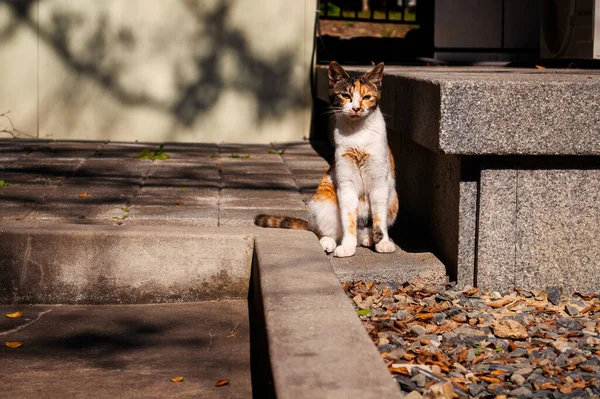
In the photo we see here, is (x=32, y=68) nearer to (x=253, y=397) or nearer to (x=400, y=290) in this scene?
(x=400, y=290)

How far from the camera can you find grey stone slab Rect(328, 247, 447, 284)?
4734 millimetres

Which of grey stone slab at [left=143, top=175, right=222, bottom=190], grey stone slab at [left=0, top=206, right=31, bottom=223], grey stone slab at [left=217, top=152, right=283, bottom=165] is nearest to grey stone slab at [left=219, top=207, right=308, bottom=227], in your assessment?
grey stone slab at [left=143, top=175, right=222, bottom=190]

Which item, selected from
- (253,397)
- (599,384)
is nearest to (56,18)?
(253,397)

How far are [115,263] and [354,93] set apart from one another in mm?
1643

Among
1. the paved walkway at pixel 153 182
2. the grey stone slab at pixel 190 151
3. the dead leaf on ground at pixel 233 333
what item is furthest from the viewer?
the grey stone slab at pixel 190 151

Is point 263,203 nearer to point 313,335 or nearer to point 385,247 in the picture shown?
point 385,247

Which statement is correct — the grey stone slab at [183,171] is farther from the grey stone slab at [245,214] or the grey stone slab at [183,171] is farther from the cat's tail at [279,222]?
the cat's tail at [279,222]

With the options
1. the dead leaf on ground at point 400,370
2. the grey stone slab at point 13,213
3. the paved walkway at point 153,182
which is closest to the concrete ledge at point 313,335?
the dead leaf on ground at point 400,370

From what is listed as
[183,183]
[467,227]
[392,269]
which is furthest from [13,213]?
[467,227]

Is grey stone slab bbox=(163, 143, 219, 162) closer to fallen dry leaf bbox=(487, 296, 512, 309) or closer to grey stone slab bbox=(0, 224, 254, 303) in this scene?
grey stone slab bbox=(0, 224, 254, 303)

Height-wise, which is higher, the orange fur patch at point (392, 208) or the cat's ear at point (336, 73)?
the cat's ear at point (336, 73)

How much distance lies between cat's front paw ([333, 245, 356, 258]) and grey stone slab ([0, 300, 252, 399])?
26.3 inches

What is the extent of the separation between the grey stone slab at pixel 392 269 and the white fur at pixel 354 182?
16 cm

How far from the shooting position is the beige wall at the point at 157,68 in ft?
32.3
